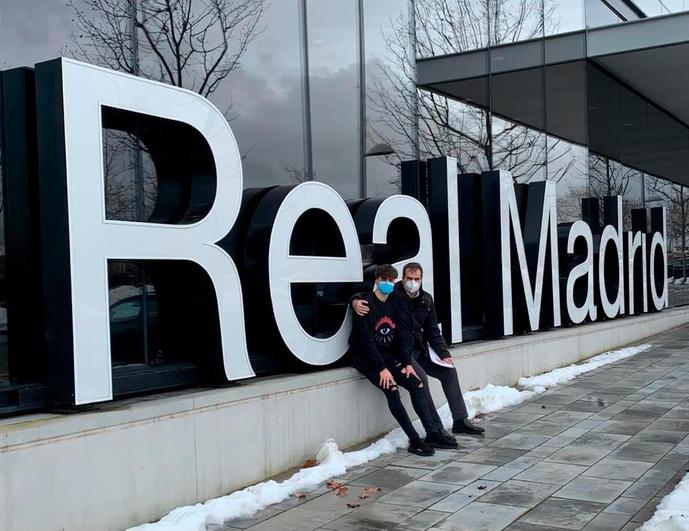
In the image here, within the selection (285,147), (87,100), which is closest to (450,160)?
(285,147)

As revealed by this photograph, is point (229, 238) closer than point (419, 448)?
Yes

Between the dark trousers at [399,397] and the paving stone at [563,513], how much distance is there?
169cm

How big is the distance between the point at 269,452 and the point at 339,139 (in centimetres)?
388

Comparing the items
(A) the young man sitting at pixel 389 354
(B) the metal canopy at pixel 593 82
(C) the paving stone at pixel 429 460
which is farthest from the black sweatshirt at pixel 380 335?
(B) the metal canopy at pixel 593 82

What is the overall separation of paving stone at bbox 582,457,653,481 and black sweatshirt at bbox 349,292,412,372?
6.05 ft

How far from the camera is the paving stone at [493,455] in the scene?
253 inches

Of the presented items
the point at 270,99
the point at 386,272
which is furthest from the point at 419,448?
the point at 270,99

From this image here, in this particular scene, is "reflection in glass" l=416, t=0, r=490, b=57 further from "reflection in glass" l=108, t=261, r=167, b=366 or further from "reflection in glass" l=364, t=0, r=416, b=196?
"reflection in glass" l=108, t=261, r=167, b=366

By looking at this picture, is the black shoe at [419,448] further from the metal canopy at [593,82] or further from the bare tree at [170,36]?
the metal canopy at [593,82]

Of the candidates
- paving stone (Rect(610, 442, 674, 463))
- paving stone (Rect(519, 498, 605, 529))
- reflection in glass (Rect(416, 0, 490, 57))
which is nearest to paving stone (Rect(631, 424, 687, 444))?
paving stone (Rect(610, 442, 674, 463))

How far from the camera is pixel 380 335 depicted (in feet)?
22.9

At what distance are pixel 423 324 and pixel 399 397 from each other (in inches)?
36.7

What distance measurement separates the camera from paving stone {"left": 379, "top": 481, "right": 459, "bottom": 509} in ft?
17.6

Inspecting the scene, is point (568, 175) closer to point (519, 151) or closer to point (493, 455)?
point (519, 151)
